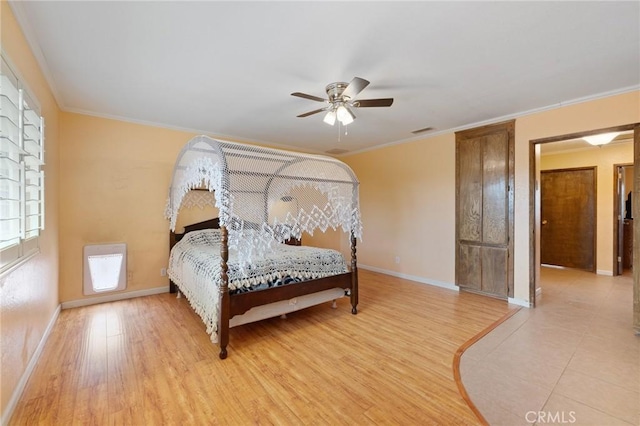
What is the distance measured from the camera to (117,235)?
383 cm

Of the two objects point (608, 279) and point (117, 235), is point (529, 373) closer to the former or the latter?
point (608, 279)

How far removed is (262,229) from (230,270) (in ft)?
1.71

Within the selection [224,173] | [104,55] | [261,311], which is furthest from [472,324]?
[104,55]

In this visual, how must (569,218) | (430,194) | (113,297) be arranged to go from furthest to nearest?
(569,218) < (430,194) < (113,297)

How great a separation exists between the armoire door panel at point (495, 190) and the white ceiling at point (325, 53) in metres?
Result: 0.49

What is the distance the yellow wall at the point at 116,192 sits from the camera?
3527mm

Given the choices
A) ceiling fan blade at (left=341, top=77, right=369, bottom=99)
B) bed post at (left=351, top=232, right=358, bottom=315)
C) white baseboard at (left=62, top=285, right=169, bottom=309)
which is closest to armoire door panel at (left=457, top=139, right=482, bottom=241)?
bed post at (left=351, top=232, right=358, bottom=315)

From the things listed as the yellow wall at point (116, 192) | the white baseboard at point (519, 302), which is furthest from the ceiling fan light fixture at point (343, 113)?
the white baseboard at point (519, 302)

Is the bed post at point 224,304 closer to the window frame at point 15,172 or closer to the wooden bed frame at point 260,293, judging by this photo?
the wooden bed frame at point 260,293

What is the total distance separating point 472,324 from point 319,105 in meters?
3.16

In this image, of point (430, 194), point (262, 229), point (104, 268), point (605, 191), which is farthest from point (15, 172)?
point (605, 191)

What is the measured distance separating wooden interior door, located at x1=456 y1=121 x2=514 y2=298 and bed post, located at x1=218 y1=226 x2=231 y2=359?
3612mm

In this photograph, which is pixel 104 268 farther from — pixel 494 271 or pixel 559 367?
pixel 494 271

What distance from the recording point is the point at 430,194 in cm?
475
